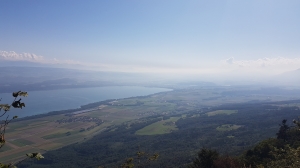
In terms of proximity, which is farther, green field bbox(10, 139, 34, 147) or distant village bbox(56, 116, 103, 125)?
distant village bbox(56, 116, 103, 125)

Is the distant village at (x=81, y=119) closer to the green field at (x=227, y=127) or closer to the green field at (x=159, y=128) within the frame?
the green field at (x=159, y=128)

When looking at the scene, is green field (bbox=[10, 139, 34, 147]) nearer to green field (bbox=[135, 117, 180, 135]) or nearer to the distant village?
the distant village

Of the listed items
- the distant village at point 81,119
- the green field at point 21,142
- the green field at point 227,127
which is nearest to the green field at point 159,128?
the green field at point 227,127

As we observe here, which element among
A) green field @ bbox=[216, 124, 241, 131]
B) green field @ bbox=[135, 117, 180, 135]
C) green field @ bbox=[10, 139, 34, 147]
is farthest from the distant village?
green field @ bbox=[216, 124, 241, 131]

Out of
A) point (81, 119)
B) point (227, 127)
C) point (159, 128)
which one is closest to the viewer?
point (227, 127)

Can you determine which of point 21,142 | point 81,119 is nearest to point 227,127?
point 81,119

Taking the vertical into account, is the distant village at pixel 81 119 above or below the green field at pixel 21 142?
above

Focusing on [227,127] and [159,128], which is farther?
[159,128]

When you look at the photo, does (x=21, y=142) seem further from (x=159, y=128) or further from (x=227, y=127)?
(x=227, y=127)
